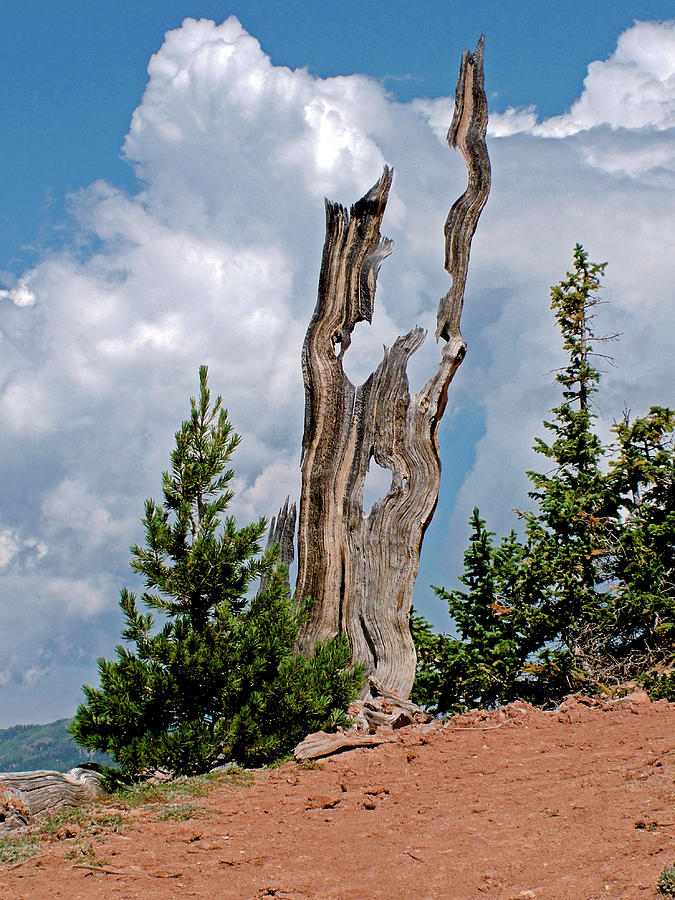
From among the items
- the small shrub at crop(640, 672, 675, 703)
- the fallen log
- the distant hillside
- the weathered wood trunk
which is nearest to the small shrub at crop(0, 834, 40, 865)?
the fallen log

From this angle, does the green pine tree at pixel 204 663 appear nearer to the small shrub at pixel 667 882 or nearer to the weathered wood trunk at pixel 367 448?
the weathered wood trunk at pixel 367 448

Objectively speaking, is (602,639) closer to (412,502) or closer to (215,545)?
(412,502)

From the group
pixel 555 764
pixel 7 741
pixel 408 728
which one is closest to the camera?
pixel 555 764

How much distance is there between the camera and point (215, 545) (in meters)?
9.20

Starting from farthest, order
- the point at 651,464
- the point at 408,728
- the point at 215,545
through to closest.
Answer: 1. the point at 651,464
2. the point at 215,545
3. the point at 408,728

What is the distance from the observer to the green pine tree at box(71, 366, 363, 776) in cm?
859

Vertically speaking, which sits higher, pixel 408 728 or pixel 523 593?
pixel 523 593

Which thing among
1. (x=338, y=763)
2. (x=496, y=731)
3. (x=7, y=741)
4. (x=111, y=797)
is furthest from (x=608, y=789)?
(x=7, y=741)

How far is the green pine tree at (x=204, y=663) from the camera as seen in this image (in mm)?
8594

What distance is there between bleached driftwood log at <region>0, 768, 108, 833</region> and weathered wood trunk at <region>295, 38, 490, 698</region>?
11.7 ft

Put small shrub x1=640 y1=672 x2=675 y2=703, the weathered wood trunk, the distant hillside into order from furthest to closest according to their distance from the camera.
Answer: the distant hillside
the weathered wood trunk
small shrub x1=640 y1=672 x2=675 y2=703

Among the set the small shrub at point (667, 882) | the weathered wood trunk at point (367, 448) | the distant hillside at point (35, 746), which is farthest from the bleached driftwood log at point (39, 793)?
the distant hillside at point (35, 746)

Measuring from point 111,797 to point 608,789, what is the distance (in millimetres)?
4361

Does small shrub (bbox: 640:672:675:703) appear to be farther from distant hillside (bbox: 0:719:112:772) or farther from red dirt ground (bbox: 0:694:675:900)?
distant hillside (bbox: 0:719:112:772)
